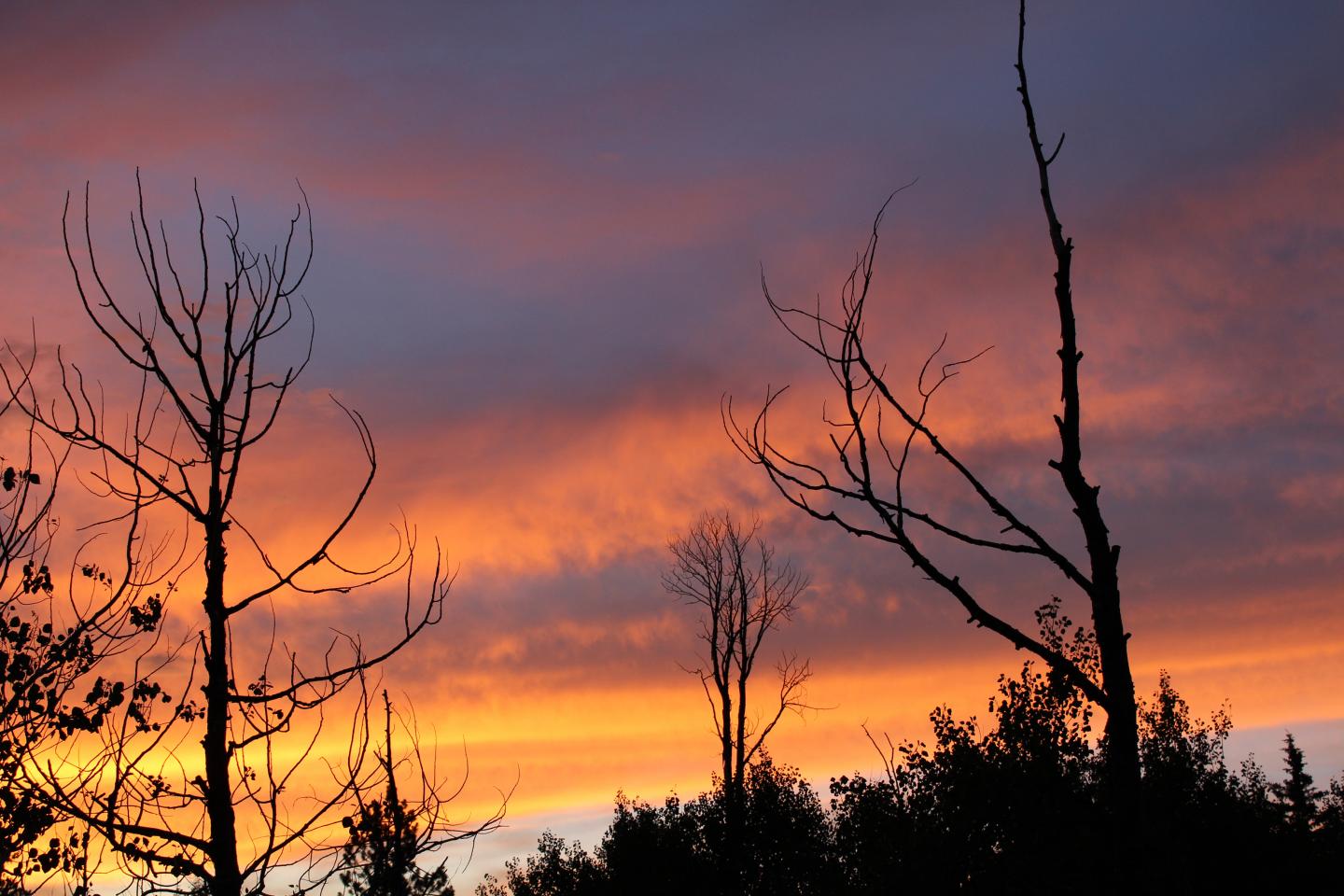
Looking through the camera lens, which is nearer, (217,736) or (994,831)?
(217,736)

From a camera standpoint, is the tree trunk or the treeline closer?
the tree trunk

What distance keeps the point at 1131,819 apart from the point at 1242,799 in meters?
45.7

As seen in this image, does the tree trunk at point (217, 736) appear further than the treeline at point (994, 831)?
No

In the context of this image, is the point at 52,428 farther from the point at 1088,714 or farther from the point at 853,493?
the point at 1088,714

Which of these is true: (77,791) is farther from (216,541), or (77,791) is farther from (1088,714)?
(1088,714)

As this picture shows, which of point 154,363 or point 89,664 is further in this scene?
point 89,664

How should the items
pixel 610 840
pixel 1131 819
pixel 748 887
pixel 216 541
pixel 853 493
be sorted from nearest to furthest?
pixel 1131 819 < pixel 853 493 < pixel 216 541 < pixel 748 887 < pixel 610 840

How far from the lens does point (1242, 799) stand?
145 feet

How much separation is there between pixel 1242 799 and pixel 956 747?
1105cm

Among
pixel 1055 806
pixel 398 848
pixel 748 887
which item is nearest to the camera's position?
pixel 398 848

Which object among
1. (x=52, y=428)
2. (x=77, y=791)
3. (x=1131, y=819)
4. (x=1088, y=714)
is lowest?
(x=1131, y=819)

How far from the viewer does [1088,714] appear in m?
42.8

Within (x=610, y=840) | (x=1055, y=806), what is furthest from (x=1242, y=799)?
(x=610, y=840)

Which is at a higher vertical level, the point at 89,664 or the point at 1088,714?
the point at 1088,714
